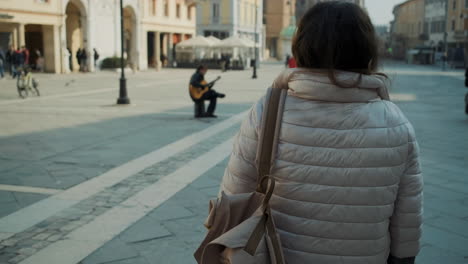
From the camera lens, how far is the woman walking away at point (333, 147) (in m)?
1.81

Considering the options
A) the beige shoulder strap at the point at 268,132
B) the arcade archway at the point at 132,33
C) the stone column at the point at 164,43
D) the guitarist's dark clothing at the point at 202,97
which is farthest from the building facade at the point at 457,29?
the beige shoulder strap at the point at 268,132

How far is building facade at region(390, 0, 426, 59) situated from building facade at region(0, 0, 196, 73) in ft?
144

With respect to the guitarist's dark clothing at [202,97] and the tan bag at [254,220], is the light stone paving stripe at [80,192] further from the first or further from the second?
the tan bag at [254,220]

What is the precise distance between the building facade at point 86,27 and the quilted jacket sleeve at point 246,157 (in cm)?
2790

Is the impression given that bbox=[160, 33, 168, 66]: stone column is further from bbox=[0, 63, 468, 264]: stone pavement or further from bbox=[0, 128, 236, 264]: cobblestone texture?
bbox=[0, 128, 236, 264]: cobblestone texture

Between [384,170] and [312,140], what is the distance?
29cm

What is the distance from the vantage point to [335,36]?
179cm

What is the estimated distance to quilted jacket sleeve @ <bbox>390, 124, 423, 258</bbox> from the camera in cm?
193

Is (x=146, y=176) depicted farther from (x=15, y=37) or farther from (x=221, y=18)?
(x=221, y=18)

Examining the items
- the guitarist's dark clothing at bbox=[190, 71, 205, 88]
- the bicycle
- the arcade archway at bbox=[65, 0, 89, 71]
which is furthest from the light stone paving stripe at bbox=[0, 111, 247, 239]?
the arcade archway at bbox=[65, 0, 89, 71]

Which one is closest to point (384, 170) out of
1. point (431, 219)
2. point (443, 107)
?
point (431, 219)

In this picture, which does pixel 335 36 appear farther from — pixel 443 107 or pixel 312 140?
pixel 443 107

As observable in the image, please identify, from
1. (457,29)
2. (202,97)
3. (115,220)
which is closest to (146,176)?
(115,220)

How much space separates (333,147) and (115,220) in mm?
3644
